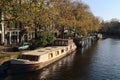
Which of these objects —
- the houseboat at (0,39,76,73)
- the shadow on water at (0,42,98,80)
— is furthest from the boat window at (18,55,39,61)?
the shadow on water at (0,42,98,80)

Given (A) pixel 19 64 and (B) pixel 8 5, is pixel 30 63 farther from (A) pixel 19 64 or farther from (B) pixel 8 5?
(B) pixel 8 5

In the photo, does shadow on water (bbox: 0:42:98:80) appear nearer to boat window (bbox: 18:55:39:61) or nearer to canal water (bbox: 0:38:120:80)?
canal water (bbox: 0:38:120:80)

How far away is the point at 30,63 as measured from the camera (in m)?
47.6

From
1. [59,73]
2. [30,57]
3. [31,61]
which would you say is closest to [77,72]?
[59,73]

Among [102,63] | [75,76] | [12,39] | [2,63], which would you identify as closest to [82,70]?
[75,76]

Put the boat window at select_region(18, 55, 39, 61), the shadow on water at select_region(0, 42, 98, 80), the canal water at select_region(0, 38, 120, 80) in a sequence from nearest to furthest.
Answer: the shadow on water at select_region(0, 42, 98, 80), the canal water at select_region(0, 38, 120, 80), the boat window at select_region(18, 55, 39, 61)

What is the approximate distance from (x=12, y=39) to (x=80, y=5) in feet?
118

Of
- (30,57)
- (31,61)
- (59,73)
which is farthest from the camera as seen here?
(30,57)

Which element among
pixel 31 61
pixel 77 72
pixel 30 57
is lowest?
pixel 77 72

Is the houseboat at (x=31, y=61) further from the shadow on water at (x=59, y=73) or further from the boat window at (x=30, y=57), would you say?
the shadow on water at (x=59, y=73)

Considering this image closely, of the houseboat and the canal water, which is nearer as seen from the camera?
the canal water

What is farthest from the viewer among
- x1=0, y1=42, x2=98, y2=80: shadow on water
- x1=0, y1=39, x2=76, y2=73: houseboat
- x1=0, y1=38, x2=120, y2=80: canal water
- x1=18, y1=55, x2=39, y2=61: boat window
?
x1=18, y1=55, x2=39, y2=61: boat window

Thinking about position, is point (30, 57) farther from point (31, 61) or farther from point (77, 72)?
point (77, 72)

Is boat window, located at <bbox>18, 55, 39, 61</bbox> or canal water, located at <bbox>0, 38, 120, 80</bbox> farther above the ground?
boat window, located at <bbox>18, 55, 39, 61</bbox>
